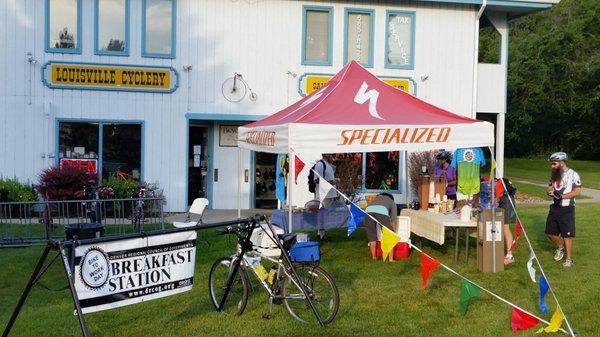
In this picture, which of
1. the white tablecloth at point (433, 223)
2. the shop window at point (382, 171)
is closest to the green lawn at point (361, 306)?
the white tablecloth at point (433, 223)

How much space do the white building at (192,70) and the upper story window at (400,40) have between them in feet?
0.08

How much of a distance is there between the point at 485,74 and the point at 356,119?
33.1 feet

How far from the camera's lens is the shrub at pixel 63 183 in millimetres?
14180

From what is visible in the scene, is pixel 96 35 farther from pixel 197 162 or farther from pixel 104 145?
pixel 197 162

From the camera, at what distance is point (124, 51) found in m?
15.8

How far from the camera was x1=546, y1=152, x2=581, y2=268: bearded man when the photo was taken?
377 inches

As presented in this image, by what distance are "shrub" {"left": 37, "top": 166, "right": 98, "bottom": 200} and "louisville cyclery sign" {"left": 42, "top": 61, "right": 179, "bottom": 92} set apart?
Answer: 220 cm

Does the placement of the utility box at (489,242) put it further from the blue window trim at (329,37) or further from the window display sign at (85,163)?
the window display sign at (85,163)

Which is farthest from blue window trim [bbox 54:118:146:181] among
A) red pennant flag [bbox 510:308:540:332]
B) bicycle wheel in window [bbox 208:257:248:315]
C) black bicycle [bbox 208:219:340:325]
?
red pennant flag [bbox 510:308:540:332]

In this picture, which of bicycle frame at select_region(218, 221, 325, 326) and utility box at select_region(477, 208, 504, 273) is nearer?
bicycle frame at select_region(218, 221, 325, 326)

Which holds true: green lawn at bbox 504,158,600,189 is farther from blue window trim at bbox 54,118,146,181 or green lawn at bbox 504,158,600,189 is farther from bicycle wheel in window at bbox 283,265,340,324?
bicycle wheel in window at bbox 283,265,340,324

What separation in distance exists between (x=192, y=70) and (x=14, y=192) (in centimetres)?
478

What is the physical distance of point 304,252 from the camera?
7305mm

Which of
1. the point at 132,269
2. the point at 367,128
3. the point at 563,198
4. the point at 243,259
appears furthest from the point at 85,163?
the point at 132,269
